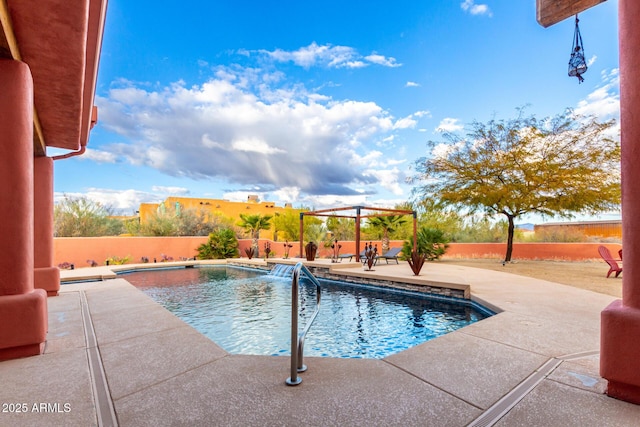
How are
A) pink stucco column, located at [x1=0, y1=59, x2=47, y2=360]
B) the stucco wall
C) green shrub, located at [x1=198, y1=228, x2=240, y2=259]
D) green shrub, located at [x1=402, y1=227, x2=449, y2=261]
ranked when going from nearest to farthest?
pink stucco column, located at [x1=0, y1=59, x2=47, y2=360], green shrub, located at [x1=402, y1=227, x2=449, y2=261], the stucco wall, green shrub, located at [x1=198, y1=228, x2=240, y2=259]

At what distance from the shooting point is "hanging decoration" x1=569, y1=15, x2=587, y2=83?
12.0 feet

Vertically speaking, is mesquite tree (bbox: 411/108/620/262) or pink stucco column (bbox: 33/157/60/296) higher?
mesquite tree (bbox: 411/108/620/262)

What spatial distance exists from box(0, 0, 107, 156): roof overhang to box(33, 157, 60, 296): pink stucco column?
53.6 inches

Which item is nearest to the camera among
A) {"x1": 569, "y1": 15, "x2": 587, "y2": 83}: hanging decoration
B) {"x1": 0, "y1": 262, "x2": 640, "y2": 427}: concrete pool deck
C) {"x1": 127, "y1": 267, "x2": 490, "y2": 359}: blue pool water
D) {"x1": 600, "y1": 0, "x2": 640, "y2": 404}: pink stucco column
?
{"x1": 0, "y1": 262, "x2": 640, "y2": 427}: concrete pool deck

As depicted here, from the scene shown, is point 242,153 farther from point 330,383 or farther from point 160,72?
point 330,383

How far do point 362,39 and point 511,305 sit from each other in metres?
13.4

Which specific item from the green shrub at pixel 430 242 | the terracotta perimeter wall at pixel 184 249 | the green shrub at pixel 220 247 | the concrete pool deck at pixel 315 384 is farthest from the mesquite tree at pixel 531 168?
the concrete pool deck at pixel 315 384

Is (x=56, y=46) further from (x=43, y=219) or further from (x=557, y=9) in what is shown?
(x=557, y=9)

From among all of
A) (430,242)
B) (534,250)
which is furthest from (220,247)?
(534,250)

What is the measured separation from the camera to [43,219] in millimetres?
5340

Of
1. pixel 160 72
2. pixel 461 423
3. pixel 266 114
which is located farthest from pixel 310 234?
pixel 461 423

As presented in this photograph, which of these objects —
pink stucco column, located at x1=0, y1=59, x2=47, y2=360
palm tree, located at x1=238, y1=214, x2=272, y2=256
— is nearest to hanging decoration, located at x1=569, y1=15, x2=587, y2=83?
pink stucco column, located at x1=0, y1=59, x2=47, y2=360

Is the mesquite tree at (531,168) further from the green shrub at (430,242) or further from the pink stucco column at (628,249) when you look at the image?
the pink stucco column at (628,249)

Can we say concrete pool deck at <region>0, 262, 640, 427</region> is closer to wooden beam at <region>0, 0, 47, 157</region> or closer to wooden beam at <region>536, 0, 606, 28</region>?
wooden beam at <region>0, 0, 47, 157</region>
